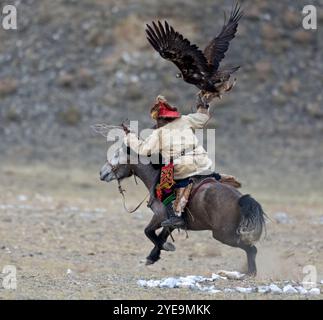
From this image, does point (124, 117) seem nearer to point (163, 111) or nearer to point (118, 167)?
point (118, 167)

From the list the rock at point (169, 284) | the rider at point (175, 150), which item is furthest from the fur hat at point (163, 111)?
the rock at point (169, 284)

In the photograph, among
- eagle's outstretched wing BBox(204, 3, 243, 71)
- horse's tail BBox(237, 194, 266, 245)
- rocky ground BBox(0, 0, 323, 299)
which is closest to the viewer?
horse's tail BBox(237, 194, 266, 245)

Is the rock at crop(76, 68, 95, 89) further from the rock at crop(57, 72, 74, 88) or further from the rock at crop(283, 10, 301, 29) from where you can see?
the rock at crop(283, 10, 301, 29)

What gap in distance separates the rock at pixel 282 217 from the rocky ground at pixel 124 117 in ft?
0.17

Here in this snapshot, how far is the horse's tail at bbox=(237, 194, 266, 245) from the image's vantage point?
9.82 m

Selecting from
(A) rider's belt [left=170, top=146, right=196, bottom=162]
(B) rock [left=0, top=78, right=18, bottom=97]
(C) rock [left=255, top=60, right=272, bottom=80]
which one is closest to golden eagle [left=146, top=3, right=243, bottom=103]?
(A) rider's belt [left=170, top=146, right=196, bottom=162]

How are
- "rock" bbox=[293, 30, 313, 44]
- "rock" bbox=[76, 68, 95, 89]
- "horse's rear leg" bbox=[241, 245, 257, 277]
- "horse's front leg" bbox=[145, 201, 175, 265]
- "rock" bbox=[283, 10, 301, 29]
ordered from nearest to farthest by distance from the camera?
1. "horse's rear leg" bbox=[241, 245, 257, 277]
2. "horse's front leg" bbox=[145, 201, 175, 265]
3. "rock" bbox=[76, 68, 95, 89]
4. "rock" bbox=[293, 30, 313, 44]
5. "rock" bbox=[283, 10, 301, 29]

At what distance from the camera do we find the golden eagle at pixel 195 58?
10242 mm

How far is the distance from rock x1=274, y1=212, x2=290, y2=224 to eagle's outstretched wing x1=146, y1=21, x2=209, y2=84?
756 cm

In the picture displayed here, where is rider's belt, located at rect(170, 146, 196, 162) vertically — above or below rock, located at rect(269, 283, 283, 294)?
above

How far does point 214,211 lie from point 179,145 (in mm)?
787

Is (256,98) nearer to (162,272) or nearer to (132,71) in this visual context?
(132,71)

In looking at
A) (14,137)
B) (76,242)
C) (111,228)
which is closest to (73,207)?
(111,228)

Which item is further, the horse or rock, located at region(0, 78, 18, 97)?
rock, located at region(0, 78, 18, 97)
